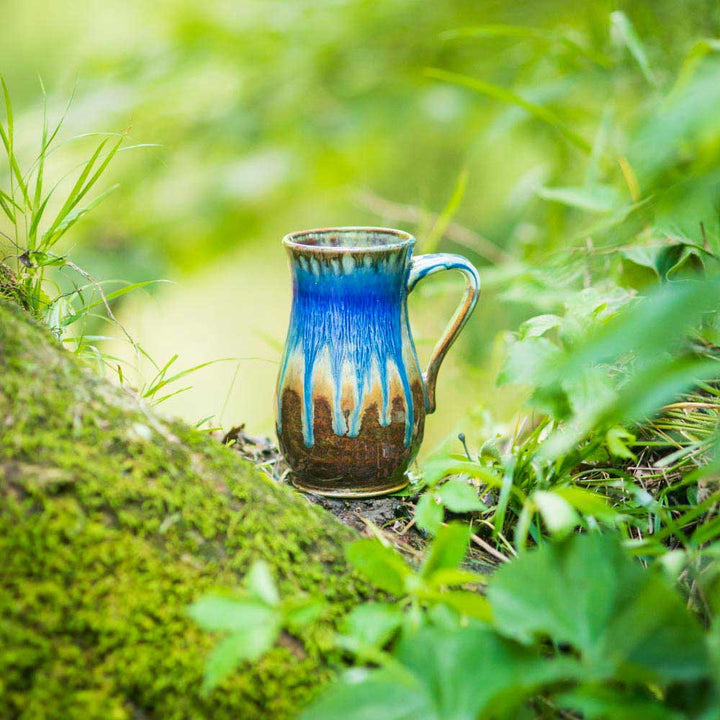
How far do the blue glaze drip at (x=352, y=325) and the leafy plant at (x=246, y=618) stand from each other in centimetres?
65

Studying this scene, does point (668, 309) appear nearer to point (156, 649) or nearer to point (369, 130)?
point (156, 649)

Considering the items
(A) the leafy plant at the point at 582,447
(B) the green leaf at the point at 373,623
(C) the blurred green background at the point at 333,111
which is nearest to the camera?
(B) the green leaf at the point at 373,623

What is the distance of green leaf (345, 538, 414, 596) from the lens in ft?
2.74

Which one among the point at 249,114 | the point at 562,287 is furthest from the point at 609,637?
the point at 249,114

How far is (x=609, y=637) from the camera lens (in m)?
0.71

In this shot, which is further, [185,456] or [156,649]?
[185,456]

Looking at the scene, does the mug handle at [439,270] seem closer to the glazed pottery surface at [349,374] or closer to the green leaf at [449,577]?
the glazed pottery surface at [349,374]

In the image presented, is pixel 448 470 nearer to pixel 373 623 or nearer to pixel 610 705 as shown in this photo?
pixel 373 623

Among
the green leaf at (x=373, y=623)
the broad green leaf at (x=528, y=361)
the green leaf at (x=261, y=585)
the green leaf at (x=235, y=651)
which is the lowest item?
the green leaf at (x=373, y=623)

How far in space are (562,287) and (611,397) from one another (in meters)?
0.75

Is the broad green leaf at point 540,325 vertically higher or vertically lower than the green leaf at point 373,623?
higher

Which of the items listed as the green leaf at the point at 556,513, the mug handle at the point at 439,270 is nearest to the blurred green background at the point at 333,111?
the mug handle at the point at 439,270

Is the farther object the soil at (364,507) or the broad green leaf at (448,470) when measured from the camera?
the soil at (364,507)

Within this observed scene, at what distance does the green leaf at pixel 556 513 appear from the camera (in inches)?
32.6
